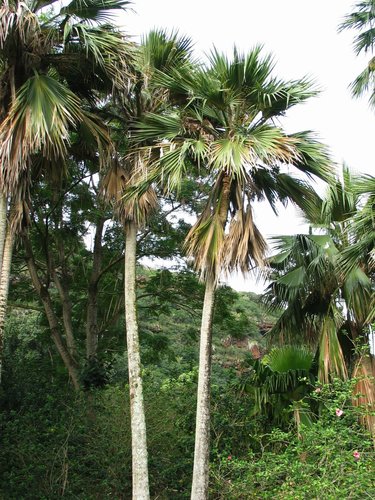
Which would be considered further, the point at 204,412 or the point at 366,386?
the point at 366,386

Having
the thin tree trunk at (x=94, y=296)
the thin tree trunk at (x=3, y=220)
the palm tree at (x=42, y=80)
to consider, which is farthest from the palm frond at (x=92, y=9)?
the thin tree trunk at (x=94, y=296)

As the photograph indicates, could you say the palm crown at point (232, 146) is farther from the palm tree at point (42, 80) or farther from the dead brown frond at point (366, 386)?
the dead brown frond at point (366, 386)

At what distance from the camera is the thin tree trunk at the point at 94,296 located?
14.3 meters

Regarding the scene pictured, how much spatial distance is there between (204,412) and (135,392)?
1.03 meters

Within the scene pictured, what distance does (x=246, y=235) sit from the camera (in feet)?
29.3

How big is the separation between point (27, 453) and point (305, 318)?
5428 millimetres

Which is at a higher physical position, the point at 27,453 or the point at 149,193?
the point at 149,193

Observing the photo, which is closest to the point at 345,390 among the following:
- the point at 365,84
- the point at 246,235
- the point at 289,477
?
the point at 289,477

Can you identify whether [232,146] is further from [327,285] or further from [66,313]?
[66,313]

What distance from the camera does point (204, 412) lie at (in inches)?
336

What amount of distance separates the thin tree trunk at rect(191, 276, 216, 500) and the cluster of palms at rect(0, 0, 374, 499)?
0.05ft

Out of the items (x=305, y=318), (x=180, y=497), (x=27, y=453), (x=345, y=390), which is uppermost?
(x=305, y=318)

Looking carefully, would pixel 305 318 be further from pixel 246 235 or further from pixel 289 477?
pixel 289 477

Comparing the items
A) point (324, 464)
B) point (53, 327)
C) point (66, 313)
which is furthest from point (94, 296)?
point (324, 464)
